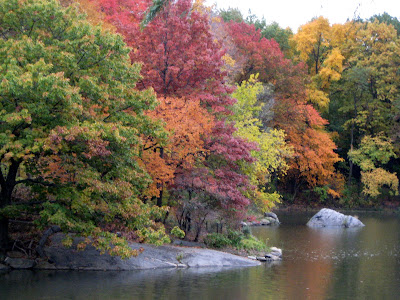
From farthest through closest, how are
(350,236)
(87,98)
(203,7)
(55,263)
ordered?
1. (203,7)
2. (350,236)
3. (55,263)
4. (87,98)

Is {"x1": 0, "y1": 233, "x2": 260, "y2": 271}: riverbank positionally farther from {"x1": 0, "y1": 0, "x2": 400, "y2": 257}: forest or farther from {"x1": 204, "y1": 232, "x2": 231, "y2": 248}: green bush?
{"x1": 204, "y1": 232, "x2": 231, "y2": 248}: green bush

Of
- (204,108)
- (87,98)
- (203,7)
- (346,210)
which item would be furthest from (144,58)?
(346,210)

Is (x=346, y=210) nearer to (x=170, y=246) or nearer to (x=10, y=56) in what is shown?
(x=170, y=246)

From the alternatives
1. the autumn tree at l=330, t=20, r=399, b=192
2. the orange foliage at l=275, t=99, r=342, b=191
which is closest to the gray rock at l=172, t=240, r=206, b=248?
the orange foliage at l=275, t=99, r=342, b=191

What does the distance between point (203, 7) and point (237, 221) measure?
56.4ft

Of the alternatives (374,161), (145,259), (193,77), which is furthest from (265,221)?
(145,259)

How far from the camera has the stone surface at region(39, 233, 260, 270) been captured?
57.1 ft

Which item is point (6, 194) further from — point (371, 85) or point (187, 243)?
point (371, 85)

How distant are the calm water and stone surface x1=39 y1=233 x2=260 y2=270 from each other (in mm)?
618

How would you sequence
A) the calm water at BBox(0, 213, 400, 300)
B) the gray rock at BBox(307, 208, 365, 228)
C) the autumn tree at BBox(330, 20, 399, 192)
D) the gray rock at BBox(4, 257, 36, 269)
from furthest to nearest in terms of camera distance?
1. the autumn tree at BBox(330, 20, 399, 192)
2. the gray rock at BBox(307, 208, 365, 228)
3. the gray rock at BBox(4, 257, 36, 269)
4. the calm water at BBox(0, 213, 400, 300)

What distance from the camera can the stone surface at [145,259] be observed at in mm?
17406

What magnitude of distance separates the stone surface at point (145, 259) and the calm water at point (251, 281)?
2.03 ft

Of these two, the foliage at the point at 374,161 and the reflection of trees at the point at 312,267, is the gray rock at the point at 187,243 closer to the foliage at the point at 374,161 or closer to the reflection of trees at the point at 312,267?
the reflection of trees at the point at 312,267

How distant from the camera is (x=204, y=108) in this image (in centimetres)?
2238
